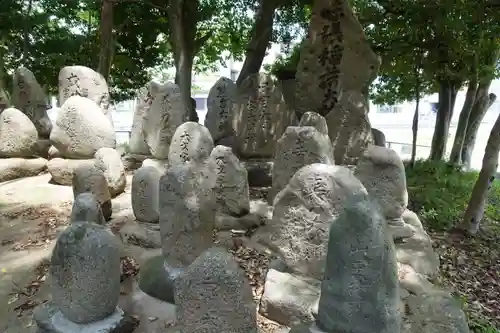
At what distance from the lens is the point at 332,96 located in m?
8.80

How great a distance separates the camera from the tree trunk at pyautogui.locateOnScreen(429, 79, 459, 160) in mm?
12328

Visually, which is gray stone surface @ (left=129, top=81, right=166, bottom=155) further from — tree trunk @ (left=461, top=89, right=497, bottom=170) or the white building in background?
the white building in background

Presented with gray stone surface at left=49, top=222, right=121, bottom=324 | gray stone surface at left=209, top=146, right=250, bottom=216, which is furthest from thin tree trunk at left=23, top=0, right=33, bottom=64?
gray stone surface at left=49, top=222, right=121, bottom=324

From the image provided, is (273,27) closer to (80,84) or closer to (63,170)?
(80,84)

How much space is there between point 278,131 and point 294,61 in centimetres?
499

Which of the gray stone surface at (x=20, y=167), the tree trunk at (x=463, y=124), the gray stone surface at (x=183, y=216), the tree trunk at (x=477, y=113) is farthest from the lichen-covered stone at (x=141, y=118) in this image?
the tree trunk at (x=477, y=113)

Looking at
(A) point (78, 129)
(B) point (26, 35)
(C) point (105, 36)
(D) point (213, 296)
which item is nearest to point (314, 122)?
(A) point (78, 129)

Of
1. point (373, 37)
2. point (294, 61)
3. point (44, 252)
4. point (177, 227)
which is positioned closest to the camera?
point (177, 227)

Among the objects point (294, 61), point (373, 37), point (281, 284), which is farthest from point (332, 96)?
point (281, 284)

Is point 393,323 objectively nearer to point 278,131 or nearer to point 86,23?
point 278,131

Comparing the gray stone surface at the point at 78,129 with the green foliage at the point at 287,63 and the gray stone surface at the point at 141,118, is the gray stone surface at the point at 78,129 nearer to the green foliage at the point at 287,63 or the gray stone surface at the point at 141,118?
the gray stone surface at the point at 141,118

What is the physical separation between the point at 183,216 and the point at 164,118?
3.75 metres

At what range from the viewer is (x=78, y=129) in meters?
7.27

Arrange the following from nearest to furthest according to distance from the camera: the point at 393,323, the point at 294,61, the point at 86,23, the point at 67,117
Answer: the point at 393,323 < the point at 67,117 < the point at 294,61 < the point at 86,23
